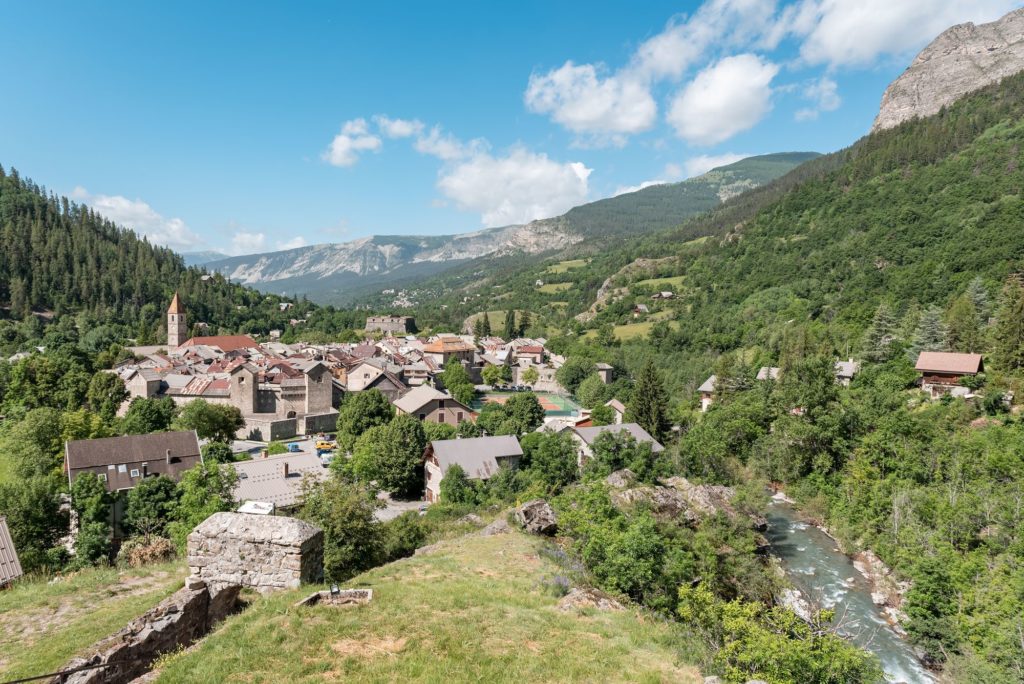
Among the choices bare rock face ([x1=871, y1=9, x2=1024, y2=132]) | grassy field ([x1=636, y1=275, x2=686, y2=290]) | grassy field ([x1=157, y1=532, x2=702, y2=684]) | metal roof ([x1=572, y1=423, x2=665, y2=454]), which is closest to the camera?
grassy field ([x1=157, y1=532, x2=702, y2=684])

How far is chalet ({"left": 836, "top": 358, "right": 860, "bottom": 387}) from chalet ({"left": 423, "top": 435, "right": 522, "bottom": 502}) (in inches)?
1597

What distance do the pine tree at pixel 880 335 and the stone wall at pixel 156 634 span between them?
220 ft

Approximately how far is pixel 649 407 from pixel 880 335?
29265mm

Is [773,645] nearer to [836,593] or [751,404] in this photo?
[836,593]

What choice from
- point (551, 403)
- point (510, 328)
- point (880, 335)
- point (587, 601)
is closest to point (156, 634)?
point (587, 601)

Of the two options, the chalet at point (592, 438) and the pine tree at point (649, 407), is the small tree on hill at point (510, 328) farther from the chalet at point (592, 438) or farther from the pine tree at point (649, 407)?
the chalet at point (592, 438)

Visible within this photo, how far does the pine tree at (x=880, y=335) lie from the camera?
59.6 m

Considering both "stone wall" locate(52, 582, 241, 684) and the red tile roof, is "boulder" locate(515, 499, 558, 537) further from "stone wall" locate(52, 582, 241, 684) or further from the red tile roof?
the red tile roof

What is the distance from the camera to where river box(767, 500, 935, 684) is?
76.2 feet

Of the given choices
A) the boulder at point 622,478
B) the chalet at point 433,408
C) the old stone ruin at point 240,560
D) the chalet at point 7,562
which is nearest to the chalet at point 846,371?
the boulder at point 622,478

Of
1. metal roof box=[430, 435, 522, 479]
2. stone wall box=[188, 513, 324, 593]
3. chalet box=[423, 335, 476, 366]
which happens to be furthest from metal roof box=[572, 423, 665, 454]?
chalet box=[423, 335, 476, 366]

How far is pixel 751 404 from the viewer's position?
2142 inches

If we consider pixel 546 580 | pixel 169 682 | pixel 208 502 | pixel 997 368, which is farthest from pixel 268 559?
pixel 997 368

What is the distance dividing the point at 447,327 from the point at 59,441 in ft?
455
